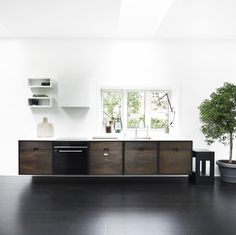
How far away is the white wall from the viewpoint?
15.6ft

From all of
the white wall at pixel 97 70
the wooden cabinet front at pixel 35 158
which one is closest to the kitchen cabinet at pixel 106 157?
the wooden cabinet front at pixel 35 158

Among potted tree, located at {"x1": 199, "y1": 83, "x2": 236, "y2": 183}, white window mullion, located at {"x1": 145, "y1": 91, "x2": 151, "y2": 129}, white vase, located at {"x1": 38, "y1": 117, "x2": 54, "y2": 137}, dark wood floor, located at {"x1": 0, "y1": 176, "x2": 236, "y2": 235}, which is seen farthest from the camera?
white window mullion, located at {"x1": 145, "y1": 91, "x2": 151, "y2": 129}

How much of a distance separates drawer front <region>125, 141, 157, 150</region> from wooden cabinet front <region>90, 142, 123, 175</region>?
15cm

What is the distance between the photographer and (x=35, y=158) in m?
4.23

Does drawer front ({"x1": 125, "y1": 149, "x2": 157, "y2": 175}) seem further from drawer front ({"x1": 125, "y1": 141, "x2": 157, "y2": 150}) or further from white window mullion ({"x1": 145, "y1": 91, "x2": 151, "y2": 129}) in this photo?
white window mullion ({"x1": 145, "y1": 91, "x2": 151, "y2": 129})

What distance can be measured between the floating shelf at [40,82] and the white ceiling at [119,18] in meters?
0.89

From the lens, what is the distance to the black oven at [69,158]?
13.8 feet

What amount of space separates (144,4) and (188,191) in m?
3.08

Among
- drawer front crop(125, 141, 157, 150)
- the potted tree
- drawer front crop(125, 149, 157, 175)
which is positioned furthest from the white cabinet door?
the potted tree

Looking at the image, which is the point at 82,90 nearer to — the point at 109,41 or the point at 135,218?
the point at 109,41

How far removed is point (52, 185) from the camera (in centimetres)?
418

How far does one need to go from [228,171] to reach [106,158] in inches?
91.3

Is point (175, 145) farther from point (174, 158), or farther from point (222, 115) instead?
point (222, 115)

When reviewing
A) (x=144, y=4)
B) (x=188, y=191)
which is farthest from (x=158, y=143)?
(x=144, y=4)
